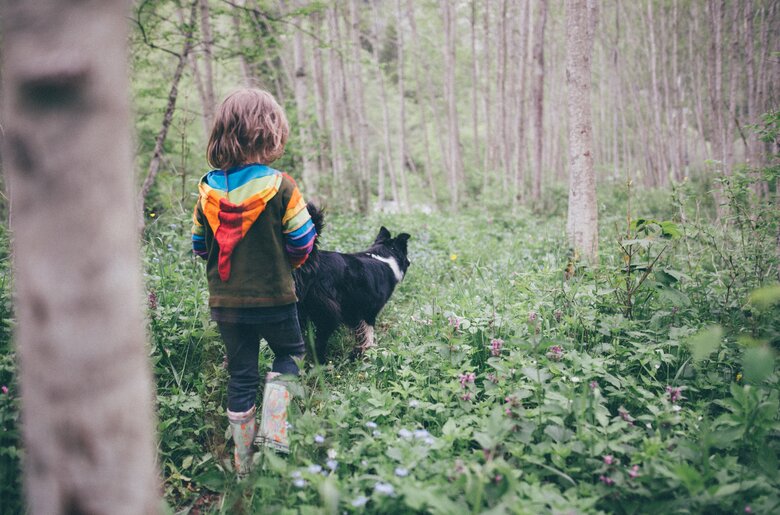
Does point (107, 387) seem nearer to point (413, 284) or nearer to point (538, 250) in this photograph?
point (413, 284)

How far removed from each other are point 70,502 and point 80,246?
56 cm

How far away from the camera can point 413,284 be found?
5.03m

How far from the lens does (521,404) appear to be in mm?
2125

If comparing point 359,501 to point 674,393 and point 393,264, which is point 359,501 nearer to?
point 674,393

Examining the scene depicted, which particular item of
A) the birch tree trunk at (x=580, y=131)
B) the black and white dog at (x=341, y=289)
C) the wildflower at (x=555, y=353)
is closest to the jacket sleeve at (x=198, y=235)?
the black and white dog at (x=341, y=289)

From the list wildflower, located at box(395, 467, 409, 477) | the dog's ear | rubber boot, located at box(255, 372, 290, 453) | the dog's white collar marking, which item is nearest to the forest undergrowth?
wildflower, located at box(395, 467, 409, 477)

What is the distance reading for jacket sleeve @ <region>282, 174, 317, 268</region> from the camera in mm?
2289

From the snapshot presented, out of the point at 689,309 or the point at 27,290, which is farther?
the point at 689,309

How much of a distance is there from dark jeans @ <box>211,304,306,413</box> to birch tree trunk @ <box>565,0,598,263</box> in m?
3.14

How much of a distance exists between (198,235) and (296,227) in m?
0.56

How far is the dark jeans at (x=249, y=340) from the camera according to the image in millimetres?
2289

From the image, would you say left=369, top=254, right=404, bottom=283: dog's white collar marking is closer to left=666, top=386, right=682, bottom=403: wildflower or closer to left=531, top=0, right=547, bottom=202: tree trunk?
left=666, top=386, right=682, bottom=403: wildflower

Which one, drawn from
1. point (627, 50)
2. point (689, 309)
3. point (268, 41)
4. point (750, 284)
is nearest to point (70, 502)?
point (689, 309)

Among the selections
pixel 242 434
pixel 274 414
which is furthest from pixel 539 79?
pixel 242 434
